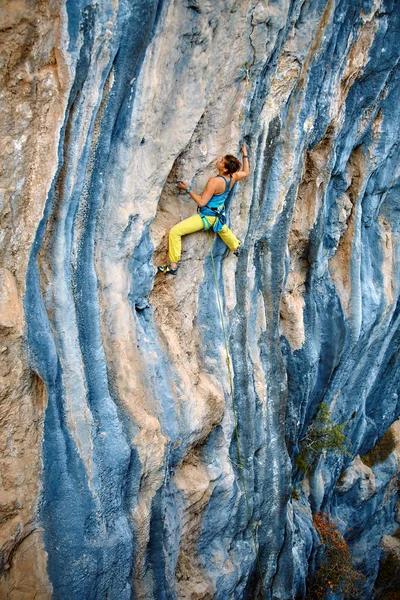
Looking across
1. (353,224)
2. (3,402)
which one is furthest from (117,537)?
(353,224)

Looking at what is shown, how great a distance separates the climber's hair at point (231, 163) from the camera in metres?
7.78

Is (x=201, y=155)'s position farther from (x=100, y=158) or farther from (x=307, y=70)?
(x=307, y=70)

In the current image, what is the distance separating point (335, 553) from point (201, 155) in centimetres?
975

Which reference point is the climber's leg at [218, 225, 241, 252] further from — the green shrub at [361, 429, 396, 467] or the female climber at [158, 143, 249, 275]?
the green shrub at [361, 429, 396, 467]

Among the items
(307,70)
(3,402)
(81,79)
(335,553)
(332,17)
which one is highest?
(332,17)

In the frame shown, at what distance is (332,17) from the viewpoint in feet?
28.6

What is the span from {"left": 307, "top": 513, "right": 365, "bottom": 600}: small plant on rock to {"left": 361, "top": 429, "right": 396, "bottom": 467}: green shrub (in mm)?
3074

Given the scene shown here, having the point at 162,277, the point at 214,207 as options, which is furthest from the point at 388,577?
the point at 214,207

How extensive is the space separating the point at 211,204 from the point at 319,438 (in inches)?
265

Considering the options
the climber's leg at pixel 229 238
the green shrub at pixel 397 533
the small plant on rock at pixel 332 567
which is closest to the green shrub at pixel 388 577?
the green shrub at pixel 397 533

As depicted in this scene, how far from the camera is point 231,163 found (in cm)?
780

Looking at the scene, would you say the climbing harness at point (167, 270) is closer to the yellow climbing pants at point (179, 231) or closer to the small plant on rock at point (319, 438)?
the yellow climbing pants at point (179, 231)

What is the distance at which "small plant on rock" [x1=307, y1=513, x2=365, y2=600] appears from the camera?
1280cm

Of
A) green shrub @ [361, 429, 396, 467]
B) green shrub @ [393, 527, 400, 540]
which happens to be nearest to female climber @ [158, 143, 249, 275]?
green shrub @ [361, 429, 396, 467]
